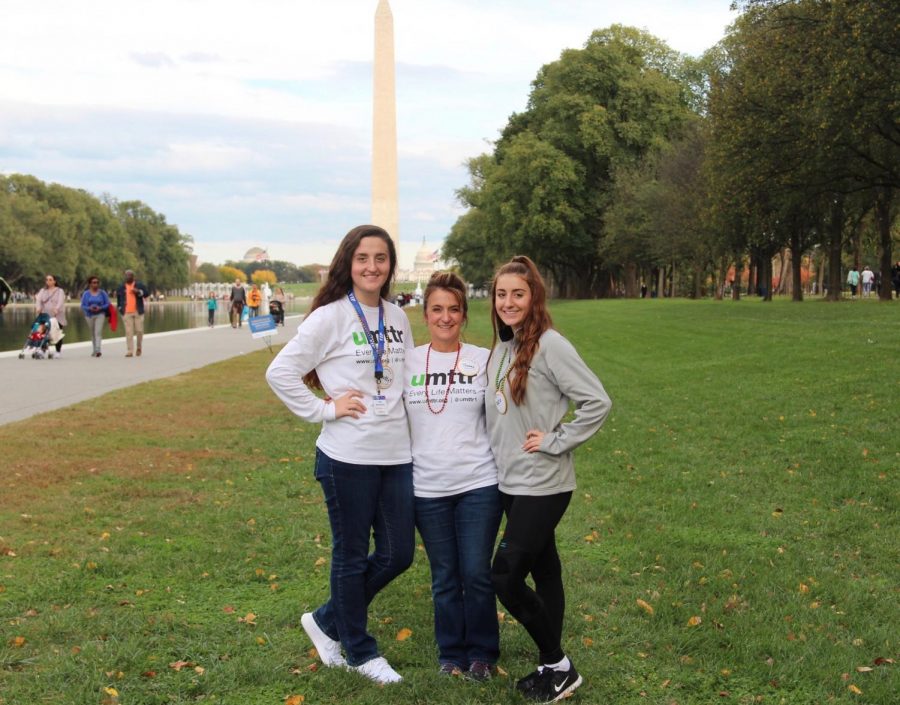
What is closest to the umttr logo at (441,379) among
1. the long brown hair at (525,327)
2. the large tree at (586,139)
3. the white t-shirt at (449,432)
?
the white t-shirt at (449,432)

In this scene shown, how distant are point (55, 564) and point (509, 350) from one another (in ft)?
11.7

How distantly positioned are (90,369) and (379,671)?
16.0 meters

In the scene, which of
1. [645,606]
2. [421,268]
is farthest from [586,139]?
[421,268]

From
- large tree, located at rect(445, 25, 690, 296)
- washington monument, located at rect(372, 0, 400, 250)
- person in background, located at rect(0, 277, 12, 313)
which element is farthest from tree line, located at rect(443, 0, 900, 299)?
person in background, located at rect(0, 277, 12, 313)

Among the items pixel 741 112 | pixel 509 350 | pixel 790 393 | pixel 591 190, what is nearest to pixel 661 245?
pixel 591 190

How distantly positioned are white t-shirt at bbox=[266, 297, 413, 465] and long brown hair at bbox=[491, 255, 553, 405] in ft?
1.59

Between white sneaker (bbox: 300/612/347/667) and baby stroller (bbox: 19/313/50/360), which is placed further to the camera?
baby stroller (bbox: 19/313/50/360)

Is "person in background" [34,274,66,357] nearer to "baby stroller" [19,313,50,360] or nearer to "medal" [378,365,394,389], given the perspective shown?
"baby stroller" [19,313,50,360]

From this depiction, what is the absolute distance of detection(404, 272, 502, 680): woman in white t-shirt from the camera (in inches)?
162

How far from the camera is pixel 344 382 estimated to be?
4.13 meters

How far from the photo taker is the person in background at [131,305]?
20.9m

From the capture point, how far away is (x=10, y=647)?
15.5 ft

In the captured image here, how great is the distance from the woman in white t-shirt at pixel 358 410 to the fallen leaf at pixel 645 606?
5.26 ft

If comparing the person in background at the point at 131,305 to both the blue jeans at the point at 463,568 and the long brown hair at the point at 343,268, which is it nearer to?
the long brown hair at the point at 343,268
